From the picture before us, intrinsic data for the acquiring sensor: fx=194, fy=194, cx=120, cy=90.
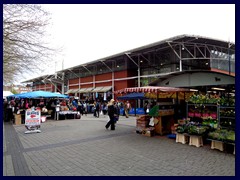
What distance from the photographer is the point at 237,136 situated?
16.2 feet

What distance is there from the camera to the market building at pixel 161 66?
11578 mm

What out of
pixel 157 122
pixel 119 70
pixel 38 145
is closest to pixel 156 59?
pixel 119 70

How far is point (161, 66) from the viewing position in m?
23.2

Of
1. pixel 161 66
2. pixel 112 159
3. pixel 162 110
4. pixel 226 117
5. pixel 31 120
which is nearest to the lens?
pixel 112 159

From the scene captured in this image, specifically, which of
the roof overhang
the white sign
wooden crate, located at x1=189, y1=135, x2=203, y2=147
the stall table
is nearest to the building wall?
the stall table

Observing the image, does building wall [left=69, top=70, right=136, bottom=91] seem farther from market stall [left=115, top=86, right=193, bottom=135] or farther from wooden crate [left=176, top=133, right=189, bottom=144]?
wooden crate [left=176, top=133, right=189, bottom=144]

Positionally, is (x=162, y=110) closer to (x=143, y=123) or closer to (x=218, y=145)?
(x=143, y=123)

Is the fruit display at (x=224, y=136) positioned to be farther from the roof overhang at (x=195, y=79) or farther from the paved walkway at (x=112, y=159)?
the roof overhang at (x=195, y=79)

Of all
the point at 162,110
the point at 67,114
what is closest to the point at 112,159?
the point at 162,110

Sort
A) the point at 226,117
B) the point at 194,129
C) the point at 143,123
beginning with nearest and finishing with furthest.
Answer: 1. the point at 226,117
2. the point at 194,129
3. the point at 143,123

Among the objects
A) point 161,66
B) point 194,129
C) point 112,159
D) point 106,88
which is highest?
point 161,66

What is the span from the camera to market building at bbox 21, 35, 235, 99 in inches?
456

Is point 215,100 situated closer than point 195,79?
Yes

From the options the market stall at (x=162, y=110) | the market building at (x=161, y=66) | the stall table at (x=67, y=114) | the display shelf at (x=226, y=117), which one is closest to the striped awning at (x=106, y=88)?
the market building at (x=161, y=66)
